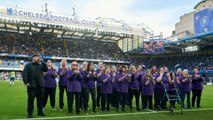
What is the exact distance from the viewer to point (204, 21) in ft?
153

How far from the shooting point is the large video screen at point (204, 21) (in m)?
45.1

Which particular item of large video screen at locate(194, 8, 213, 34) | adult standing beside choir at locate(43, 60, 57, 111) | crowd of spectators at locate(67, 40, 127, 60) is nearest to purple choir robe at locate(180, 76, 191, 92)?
adult standing beside choir at locate(43, 60, 57, 111)

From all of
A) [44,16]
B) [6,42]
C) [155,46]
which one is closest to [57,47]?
[44,16]

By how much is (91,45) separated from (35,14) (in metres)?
15.8

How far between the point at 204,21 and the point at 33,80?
4347cm

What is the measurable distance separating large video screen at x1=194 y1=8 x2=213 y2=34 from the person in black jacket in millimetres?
41483

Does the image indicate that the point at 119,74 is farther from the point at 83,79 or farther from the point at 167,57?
the point at 167,57

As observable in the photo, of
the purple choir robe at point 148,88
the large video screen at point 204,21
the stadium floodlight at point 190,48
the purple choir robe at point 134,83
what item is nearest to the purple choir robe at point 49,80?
the purple choir robe at point 134,83

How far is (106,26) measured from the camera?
5472 cm

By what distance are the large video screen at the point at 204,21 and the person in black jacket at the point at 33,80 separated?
41483mm

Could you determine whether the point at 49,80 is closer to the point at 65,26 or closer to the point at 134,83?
the point at 134,83

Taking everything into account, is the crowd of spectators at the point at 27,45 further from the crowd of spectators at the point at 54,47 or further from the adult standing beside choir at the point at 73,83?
the adult standing beside choir at the point at 73,83

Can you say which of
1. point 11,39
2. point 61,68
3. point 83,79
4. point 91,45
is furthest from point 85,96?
point 91,45

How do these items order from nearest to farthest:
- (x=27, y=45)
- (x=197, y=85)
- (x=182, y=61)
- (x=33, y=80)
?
(x=33, y=80), (x=197, y=85), (x=27, y=45), (x=182, y=61)
